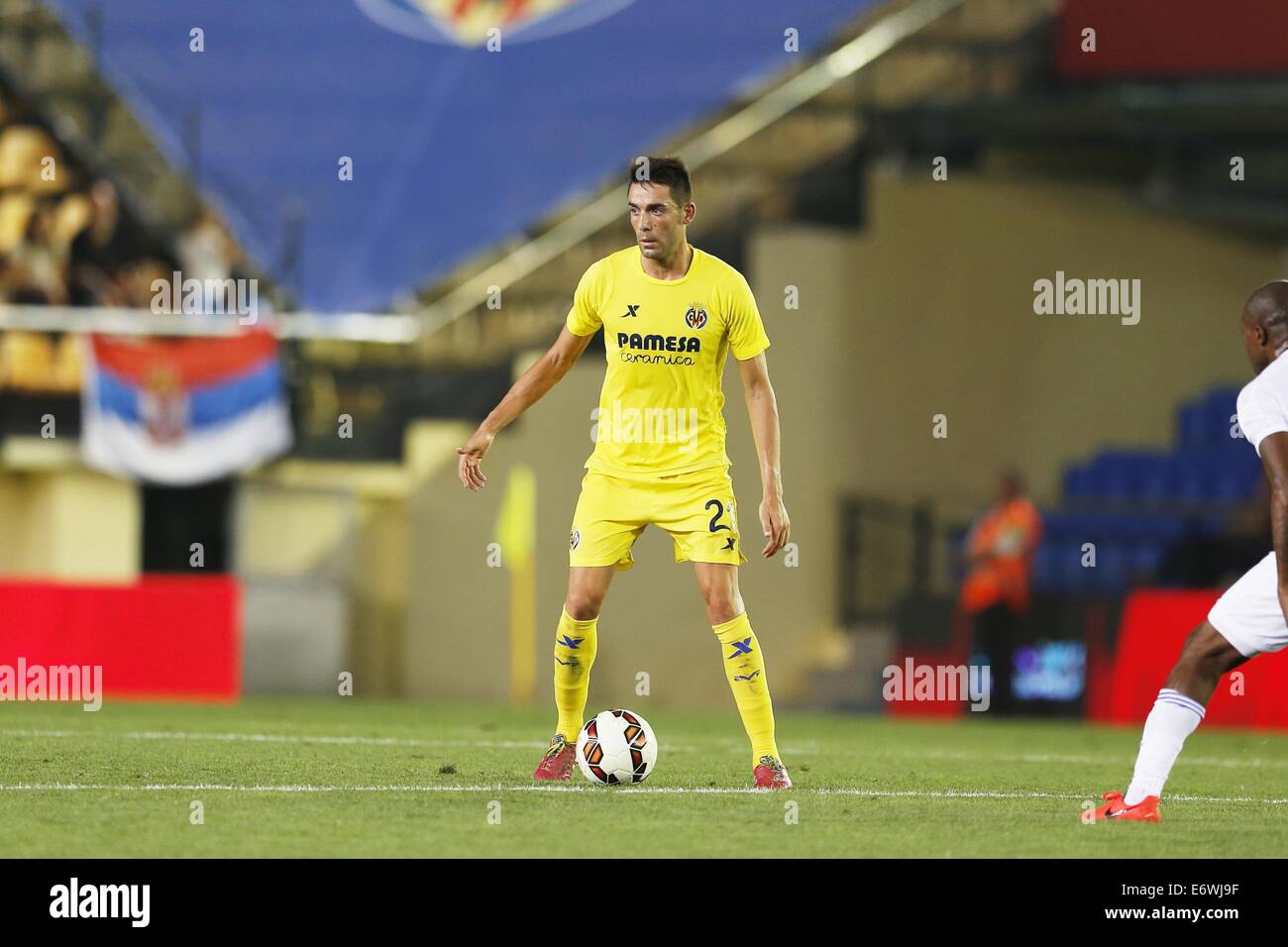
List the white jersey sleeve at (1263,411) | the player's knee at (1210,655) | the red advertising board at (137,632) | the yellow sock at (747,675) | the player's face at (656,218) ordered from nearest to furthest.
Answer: the white jersey sleeve at (1263,411) → the player's knee at (1210,655) → the player's face at (656,218) → the yellow sock at (747,675) → the red advertising board at (137,632)

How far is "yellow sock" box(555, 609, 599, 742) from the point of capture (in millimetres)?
7793

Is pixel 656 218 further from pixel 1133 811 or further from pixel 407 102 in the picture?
pixel 407 102

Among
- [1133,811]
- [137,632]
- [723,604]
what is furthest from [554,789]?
[137,632]

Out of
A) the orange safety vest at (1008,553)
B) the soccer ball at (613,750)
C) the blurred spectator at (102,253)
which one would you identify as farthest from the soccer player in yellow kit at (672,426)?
the blurred spectator at (102,253)

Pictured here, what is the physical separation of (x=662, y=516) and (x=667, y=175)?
123 centimetres

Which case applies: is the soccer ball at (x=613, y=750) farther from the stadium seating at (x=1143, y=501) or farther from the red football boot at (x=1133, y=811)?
the stadium seating at (x=1143, y=501)

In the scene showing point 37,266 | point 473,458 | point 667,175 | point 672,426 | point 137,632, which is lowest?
point 137,632

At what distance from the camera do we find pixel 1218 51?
69.4ft

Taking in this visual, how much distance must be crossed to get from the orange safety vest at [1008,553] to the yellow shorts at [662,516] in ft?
29.5

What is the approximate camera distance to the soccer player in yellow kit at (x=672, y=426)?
7.59m

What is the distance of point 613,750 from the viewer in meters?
7.63

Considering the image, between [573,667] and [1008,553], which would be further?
[1008,553]
